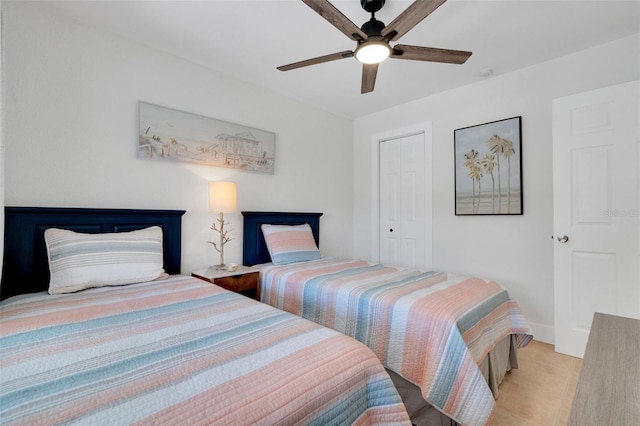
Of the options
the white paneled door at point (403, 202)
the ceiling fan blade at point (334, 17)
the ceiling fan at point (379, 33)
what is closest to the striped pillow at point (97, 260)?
the ceiling fan at point (379, 33)

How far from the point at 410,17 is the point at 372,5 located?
0.42 m

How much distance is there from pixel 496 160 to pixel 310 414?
2.94 metres

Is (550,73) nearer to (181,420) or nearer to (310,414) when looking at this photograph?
(310,414)

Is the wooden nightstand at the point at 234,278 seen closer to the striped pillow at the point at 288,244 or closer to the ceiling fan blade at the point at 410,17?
the striped pillow at the point at 288,244

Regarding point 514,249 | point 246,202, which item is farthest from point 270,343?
point 514,249

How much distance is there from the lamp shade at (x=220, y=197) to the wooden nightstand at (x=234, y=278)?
0.53 meters

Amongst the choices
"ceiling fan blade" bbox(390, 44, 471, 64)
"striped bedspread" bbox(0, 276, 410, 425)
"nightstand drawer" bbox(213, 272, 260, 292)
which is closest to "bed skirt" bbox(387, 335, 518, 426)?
"striped bedspread" bbox(0, 276, 410, 425)

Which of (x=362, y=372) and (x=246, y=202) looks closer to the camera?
(x=362, y=372)

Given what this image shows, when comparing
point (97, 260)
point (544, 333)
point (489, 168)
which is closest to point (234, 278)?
point (97, 260)

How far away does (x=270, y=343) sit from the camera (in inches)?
40.7

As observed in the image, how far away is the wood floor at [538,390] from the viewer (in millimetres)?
1660

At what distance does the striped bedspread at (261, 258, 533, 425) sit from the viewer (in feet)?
4.57

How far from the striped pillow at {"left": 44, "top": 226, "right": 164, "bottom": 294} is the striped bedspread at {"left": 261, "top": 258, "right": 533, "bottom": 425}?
0.99 metres

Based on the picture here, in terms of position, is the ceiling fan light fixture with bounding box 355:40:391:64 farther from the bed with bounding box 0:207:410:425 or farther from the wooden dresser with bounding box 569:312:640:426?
the wooden dresser with bounding box 569:312:640:426
